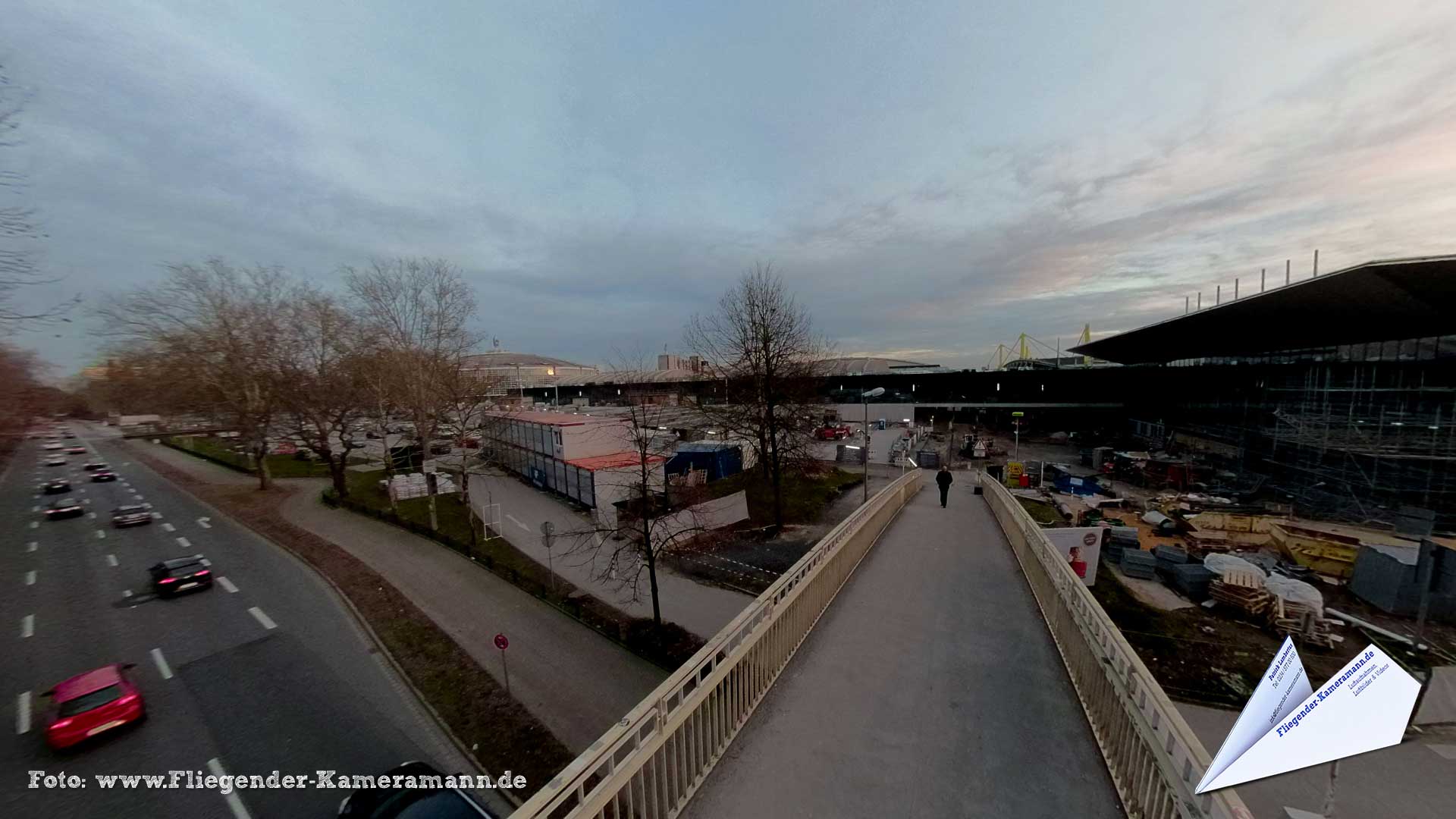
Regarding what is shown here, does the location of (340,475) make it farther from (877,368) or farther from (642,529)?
(877,368)

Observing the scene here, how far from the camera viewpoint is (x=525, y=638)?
10195 mm

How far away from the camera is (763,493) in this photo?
21500mm

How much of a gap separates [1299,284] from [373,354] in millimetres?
39636

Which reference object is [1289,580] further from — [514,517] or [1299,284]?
[514,517]

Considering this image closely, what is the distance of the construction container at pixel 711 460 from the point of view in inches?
923

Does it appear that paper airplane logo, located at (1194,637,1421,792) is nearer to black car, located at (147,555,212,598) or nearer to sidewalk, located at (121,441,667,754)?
sidewalk, located at (121,441,667,754)

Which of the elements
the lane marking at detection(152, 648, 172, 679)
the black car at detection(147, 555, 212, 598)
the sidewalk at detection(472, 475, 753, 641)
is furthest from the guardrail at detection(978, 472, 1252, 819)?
the black car at detection(147, 555, 212, 598)

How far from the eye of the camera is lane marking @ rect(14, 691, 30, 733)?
7512 mm

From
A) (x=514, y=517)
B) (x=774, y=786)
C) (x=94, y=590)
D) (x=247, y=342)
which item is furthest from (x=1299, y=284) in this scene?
(x=247, y=342)

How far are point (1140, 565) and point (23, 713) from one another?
24.3 m

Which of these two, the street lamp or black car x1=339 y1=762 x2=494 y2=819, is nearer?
black car x1=339 y1=762 x2=494 y2=819

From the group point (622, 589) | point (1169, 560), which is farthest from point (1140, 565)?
point (622, 589)

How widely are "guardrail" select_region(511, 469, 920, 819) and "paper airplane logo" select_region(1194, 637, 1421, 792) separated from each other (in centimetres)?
248

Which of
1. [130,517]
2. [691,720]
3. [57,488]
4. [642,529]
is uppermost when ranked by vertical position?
[691,720]
